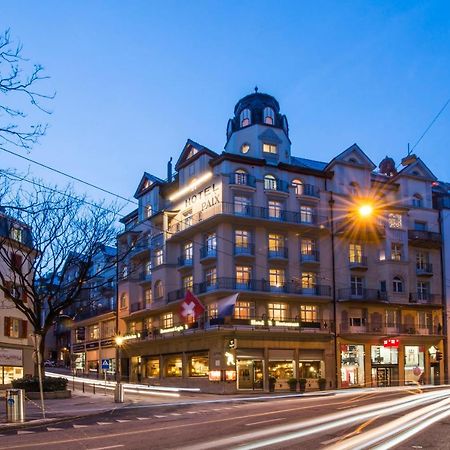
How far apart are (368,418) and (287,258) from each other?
114ft

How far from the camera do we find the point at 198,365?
54.5 meters

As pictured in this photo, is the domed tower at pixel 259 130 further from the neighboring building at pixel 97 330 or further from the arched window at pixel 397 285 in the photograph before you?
the neighboring building at pixel 97 330

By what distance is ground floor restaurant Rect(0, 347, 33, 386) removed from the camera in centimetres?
4914

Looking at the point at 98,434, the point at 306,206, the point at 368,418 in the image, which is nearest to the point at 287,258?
the point at 306,206

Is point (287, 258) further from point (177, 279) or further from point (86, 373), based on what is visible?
point (86, 373)

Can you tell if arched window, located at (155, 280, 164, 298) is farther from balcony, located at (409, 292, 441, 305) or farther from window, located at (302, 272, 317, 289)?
balcony, located at (409, 292, 441, 305)

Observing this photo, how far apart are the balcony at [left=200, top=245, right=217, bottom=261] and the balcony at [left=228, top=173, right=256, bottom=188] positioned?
582 cm

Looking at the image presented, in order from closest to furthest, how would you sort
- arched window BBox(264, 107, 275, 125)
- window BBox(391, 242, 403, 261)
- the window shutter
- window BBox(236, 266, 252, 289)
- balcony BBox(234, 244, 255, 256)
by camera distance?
the window shutter
window BBox(236, 266, 252, 289)
balcony BBox(234, 244, 255, 256)
arched window BBox(264, 107, 275, 125)
window BBox(391, 242, 403, 261)

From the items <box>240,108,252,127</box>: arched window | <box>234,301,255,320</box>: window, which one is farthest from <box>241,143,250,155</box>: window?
<box>234,301,255,320</box>: window

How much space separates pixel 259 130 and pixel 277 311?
16.1 meters

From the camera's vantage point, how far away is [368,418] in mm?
20516

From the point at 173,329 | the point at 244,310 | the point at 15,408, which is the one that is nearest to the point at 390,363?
the point at 244,310

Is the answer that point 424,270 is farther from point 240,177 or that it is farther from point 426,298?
point 240,177

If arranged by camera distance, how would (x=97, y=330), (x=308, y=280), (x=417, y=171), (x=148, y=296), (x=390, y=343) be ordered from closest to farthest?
(x=308, y=280) → (x=390, y=343) → (x=417, y=171) → (x=148, y=296) → (x=97, y=330)
